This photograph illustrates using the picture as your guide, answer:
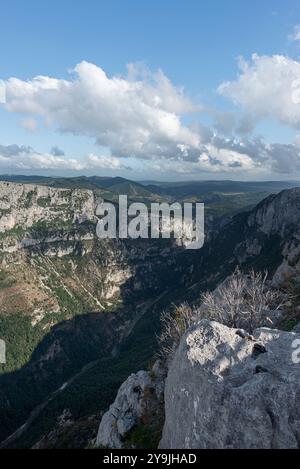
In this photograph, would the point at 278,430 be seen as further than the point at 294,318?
No

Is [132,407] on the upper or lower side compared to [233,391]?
lower

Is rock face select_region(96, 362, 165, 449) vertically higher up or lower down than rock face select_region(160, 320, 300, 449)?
lower down

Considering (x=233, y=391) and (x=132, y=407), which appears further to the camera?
(x=132, y=407)

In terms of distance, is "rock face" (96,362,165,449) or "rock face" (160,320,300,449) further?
"rock face" (96,362,165,449)
